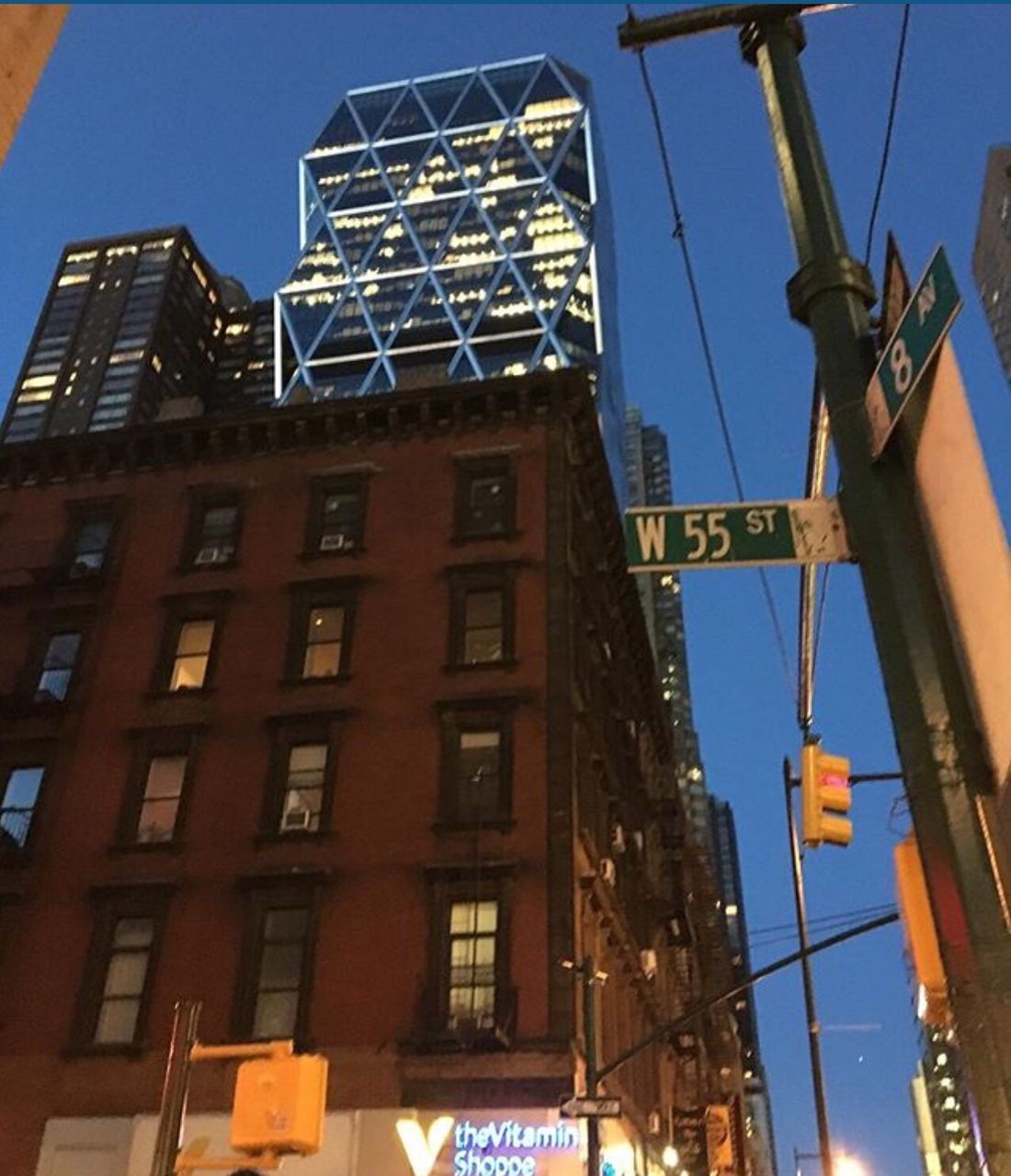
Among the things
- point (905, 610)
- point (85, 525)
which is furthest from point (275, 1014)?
point (905, 610)

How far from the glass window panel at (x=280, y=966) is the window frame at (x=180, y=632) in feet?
25.2

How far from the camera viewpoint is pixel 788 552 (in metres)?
6.15

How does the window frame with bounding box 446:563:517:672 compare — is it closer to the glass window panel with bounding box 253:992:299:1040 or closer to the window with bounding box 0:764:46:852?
the glass window panel with bounding box 253:992:299:1040

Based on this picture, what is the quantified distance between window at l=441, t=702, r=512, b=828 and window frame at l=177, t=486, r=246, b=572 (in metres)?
9.45

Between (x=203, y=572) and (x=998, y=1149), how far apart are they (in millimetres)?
31526

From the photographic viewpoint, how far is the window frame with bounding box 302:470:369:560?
32.8 meters

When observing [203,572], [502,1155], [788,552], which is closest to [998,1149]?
[788,552]

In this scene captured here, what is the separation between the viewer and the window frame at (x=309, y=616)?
3022 cm

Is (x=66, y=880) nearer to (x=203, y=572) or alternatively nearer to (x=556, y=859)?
(x=203, y=572)

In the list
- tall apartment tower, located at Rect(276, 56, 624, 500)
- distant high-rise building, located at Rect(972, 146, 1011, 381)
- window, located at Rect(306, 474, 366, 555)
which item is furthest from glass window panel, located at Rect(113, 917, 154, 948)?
distant high-rise building, located at Rect(972, 146, 1011, 381)

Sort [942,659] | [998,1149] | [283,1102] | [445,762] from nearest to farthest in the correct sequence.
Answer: [998,1149]
[942,659]
[283,1102]
[445,762]

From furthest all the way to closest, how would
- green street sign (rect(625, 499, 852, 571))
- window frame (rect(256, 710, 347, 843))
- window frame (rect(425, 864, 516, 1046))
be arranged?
1. window frame (rect(256, 710, 347, 843))
2. window frame (rect(425, 864, 516, 1046))
3. green street sign (rect(625, 499, 852, 571))

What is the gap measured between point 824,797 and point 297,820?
70.5 ft

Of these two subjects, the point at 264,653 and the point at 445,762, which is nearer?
the point at 445,762
